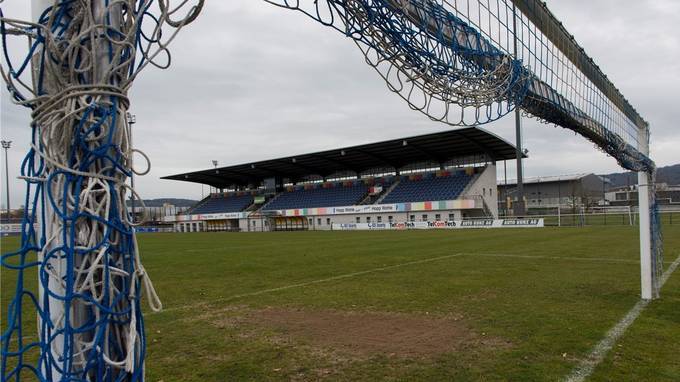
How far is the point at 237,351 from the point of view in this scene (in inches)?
220

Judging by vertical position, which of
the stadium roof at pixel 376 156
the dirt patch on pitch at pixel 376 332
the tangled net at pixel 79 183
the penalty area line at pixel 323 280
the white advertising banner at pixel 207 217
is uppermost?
the stadium roof at pixel 376 156

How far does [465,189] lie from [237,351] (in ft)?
139

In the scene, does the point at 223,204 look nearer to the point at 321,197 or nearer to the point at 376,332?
the point at 321,197

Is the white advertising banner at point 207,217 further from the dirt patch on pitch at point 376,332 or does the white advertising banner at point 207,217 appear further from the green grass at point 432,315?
the dirt patch on pitch at point 376,332

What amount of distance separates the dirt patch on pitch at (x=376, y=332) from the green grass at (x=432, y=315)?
0.38 feet

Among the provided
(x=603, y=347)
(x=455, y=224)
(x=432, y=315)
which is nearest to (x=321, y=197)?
(x=455, y=224)

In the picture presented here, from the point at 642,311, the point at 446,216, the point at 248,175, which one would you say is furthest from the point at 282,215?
the point at 642,311

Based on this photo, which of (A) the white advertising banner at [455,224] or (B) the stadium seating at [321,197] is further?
(B) the stadium seating at [321,197]

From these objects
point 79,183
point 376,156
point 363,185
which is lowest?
point 79,183

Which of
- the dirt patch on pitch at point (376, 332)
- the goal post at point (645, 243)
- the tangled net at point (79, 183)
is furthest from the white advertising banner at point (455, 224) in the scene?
the tangled net at point (79, 183)

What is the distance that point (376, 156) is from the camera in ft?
170

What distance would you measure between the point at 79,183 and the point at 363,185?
180 ft

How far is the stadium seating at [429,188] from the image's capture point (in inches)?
1843

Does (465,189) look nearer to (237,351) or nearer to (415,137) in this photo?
(415,137)
